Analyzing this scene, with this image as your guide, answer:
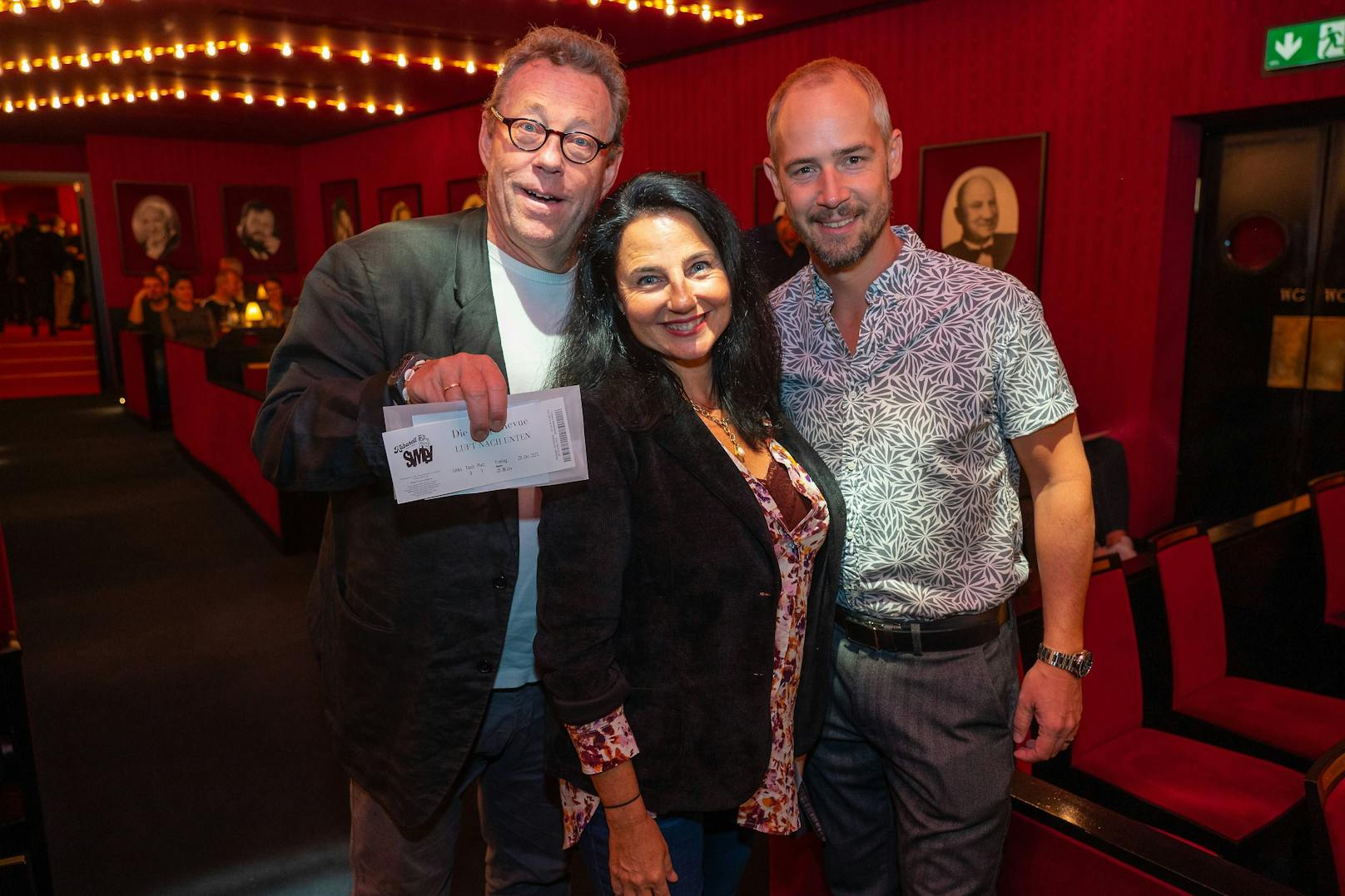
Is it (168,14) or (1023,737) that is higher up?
(168,14)

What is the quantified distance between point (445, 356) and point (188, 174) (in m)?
13.0

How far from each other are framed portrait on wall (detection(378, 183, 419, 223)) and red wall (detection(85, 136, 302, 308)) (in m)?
2.42

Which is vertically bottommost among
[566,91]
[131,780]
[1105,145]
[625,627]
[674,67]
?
[131,780]

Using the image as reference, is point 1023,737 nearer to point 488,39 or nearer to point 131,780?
point 131,780

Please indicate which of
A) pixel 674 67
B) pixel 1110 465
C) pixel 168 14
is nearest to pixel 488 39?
pixel 674 67

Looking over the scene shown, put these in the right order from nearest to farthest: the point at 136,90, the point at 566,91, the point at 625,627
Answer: the point at 625,627 → the point at 566,91 → the point at 136,90

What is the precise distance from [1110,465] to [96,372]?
13.8 meters

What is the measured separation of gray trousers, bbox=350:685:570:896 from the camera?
1578 millimetres

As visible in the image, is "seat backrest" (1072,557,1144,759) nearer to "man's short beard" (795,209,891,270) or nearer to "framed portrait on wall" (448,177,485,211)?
"man's short beard" (795,209,891,270)

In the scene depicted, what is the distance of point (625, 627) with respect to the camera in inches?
51.7

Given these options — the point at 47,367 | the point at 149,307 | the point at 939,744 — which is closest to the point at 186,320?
the point at 149,307

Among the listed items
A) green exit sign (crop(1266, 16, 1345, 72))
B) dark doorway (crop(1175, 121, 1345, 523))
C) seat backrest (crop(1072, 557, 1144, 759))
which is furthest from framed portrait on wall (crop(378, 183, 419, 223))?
seat backrest (crop(1072, 557, 1144, 759))

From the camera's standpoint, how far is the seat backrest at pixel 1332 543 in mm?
3164

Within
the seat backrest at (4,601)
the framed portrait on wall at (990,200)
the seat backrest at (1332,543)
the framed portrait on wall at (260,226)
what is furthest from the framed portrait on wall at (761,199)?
the framed portrait on wall at (260,226)
